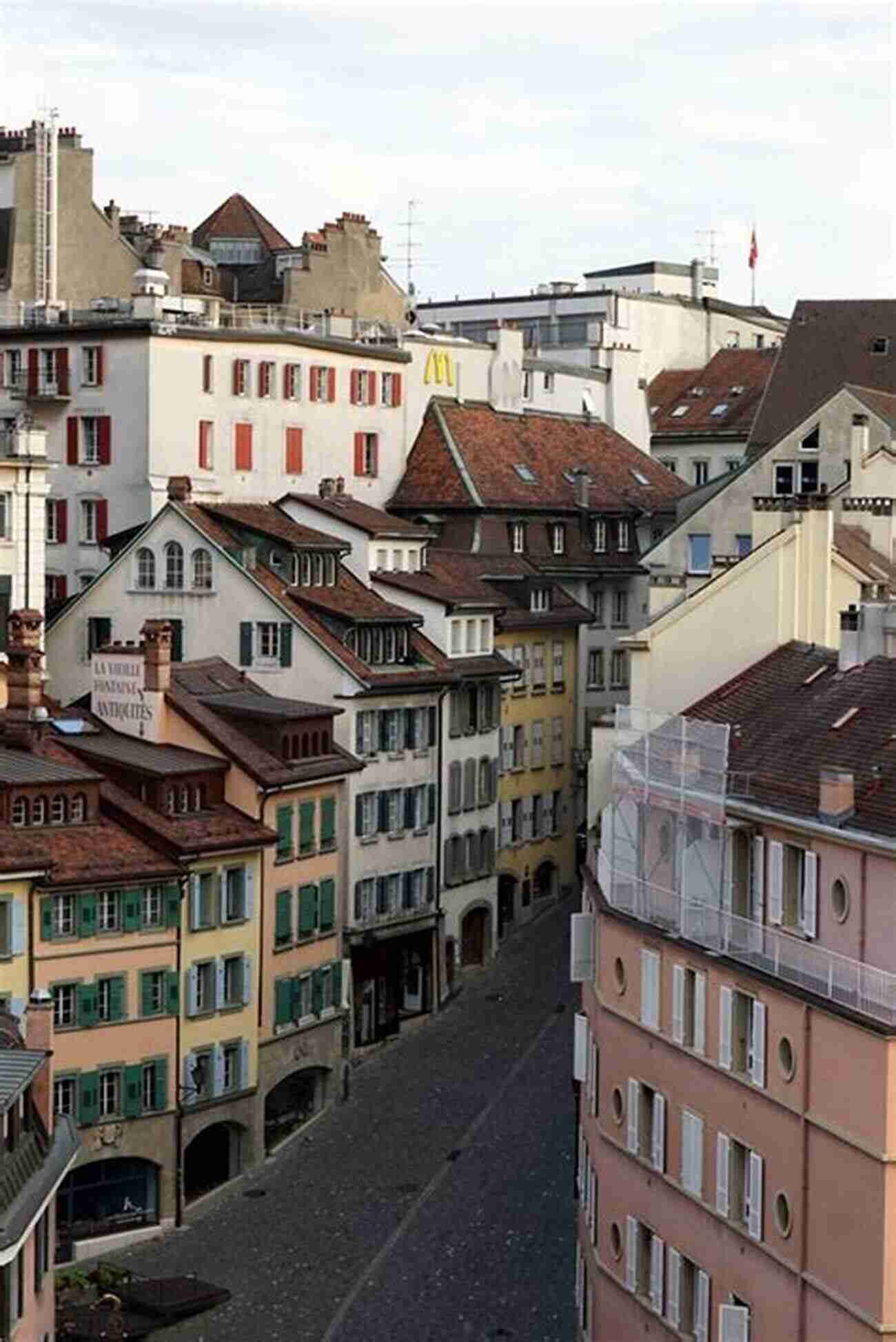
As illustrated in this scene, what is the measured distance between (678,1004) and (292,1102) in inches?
1225

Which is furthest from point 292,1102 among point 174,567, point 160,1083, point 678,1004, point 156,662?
point 678,1004

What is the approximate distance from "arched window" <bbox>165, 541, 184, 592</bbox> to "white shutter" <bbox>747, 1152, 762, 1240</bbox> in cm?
4654

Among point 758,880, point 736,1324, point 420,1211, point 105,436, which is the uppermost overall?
point 105,436

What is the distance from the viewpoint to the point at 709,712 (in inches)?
2549

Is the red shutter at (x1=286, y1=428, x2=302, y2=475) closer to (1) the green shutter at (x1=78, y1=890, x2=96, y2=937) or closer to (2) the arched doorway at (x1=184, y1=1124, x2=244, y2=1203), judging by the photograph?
(2) the arched doorway at (x1=184, y1=1124, x2=244, y2=1203)

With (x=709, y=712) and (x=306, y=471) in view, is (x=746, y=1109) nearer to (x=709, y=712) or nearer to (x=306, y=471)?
(x=709, y=712)

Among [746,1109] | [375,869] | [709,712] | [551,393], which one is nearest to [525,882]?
[375,869]

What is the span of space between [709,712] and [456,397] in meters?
59.3

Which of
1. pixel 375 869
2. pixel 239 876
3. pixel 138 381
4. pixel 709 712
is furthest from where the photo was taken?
pixel 138 381

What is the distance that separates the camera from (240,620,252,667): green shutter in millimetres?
94375

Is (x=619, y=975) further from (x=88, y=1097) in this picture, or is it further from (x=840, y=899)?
(x=88, y=1097)

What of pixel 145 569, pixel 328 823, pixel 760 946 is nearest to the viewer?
pixel 760 946

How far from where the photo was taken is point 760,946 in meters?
54.3

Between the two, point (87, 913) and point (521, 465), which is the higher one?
point (521, 465)
